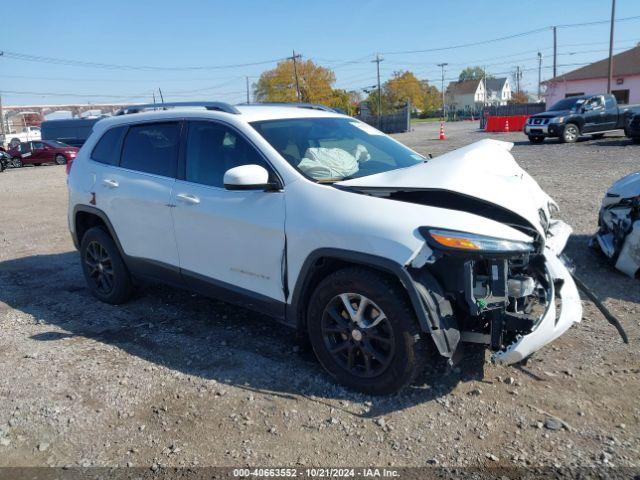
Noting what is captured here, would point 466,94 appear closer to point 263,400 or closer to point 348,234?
point 348,234

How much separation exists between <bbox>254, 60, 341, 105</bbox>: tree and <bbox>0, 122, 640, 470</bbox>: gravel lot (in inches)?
3098

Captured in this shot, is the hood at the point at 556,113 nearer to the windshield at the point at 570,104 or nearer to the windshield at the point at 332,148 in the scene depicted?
the windshield at the point at 570,104

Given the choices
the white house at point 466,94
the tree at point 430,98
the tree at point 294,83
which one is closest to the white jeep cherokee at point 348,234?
the tree at point 294,83

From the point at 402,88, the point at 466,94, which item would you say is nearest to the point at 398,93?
the point at 402,88

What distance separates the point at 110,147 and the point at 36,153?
27.3 metres

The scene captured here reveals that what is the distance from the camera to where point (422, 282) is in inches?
124

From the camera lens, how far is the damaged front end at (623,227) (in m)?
5.27

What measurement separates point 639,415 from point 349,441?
1.65 meters

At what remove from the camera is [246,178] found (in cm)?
359

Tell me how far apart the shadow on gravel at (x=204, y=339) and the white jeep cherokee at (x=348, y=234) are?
0.28m

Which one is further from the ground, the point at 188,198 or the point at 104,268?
the point at 188,198

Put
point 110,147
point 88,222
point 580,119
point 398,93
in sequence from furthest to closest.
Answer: point 398,93 < point 580,119 < point 88,222 < point 110,147

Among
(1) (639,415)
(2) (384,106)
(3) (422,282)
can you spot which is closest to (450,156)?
(3) (422,282)

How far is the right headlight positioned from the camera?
3027 mm
